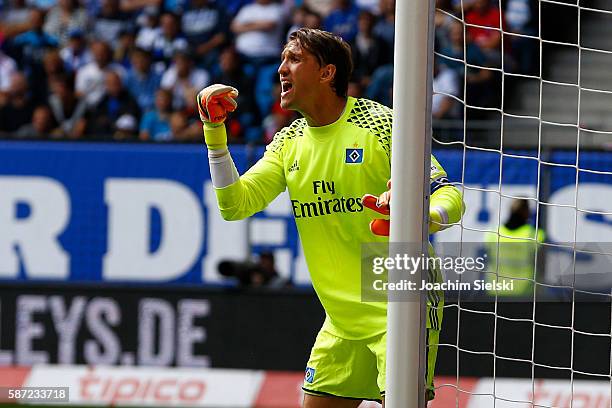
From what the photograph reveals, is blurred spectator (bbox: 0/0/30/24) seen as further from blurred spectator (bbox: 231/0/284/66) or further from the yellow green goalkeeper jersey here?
the yellow green goalkeeper jersey

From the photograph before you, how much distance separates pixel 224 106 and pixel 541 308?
451 cm

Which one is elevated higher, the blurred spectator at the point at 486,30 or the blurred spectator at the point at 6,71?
the blurred spectator at the point at 486,30

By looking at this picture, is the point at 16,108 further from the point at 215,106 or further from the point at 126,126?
the point at 215,106

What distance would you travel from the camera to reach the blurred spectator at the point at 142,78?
38.0ft

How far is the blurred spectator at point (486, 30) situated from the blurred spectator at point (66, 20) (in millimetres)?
4070

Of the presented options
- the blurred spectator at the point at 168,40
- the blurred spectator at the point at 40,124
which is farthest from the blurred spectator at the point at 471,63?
the blurred spectator at the point at 40,124

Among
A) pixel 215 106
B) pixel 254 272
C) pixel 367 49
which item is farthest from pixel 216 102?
pixel 367 49

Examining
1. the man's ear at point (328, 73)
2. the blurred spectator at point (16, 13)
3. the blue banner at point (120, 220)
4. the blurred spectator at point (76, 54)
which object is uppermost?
the blurred spectator at point (16, 13)

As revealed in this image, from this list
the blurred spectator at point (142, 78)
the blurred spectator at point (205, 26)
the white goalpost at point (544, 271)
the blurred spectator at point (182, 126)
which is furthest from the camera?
the blurred spectator at point (205, 26)

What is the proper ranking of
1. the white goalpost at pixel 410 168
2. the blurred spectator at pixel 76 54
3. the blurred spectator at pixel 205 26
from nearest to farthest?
1. the white goalpost at pixel 410 168
2. the blurred spectator at pixel 205 26
3. the blurred spectator at pixel 76 54

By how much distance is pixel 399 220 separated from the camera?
4.22 metres

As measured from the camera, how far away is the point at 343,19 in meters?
11.5

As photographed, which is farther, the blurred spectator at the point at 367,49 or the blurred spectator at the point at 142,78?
the blurred spectator at the point at 142,78

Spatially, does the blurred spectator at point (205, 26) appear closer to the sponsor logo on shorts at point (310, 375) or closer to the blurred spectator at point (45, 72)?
the blurred spectator at point (45, 72)
